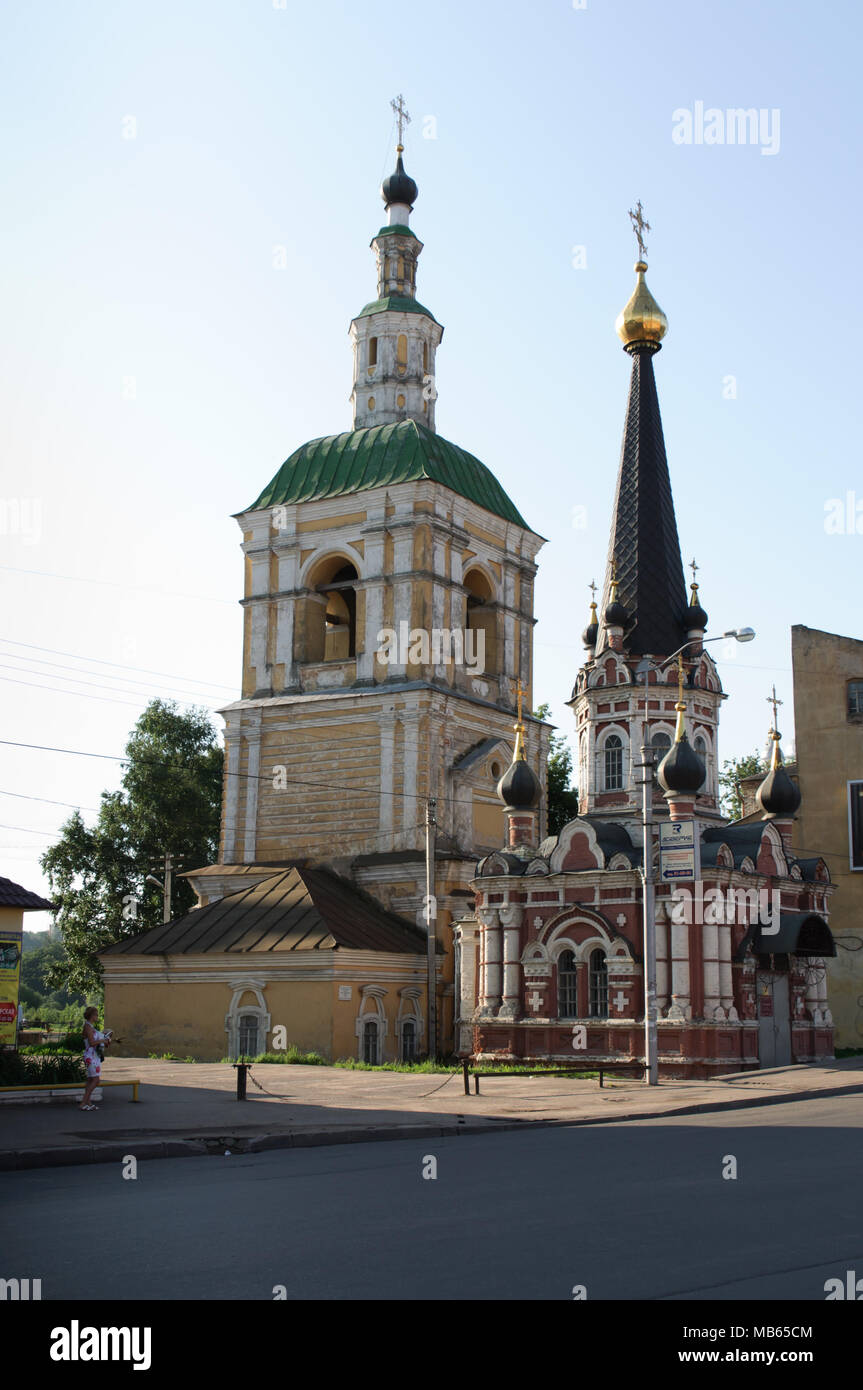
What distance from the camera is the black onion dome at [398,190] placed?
157 feet

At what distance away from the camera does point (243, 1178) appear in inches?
516

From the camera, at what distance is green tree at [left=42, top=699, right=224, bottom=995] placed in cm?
5544

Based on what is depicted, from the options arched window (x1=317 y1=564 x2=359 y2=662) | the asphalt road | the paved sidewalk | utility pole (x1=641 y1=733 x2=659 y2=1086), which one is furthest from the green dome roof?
the asphalt road

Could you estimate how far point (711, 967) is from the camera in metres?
31.1

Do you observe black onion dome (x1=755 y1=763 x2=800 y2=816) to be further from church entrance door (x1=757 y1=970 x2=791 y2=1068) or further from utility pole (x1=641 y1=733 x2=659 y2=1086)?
utility pole (x1=641 y1=733 x2=659 y2=1086)

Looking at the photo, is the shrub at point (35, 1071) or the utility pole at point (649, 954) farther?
the utility pole at point (649, 954)

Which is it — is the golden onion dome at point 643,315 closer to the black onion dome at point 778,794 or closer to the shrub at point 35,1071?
the black onion dome at point 778,794

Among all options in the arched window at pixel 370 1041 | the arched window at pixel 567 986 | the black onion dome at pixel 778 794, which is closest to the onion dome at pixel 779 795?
the black onion dome at pixel 778 794

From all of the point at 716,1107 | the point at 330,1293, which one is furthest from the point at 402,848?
the point at 330,1293

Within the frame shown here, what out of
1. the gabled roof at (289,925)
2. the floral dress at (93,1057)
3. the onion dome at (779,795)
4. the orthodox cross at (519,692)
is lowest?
the floral dress at (93,1057)

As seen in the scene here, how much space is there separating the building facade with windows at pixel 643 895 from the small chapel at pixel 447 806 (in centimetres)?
8

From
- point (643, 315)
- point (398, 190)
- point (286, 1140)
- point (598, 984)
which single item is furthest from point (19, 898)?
point (398, 190)

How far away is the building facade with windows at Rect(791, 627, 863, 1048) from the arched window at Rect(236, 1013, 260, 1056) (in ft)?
59.1
